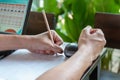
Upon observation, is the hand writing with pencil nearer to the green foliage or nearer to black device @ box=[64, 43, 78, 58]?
black device @ box=[64, 43, 78, 58]

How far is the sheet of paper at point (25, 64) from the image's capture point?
2.78 ft

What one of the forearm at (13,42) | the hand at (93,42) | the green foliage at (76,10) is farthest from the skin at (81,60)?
the green foliage at (76,10)

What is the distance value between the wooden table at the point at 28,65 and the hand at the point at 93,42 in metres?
0.06

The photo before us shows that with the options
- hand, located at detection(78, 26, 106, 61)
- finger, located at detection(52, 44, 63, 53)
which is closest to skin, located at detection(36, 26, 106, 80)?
hand, located at detection(78, 26, 106, 61)

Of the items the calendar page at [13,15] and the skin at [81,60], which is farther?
the calendar page at [13,15]

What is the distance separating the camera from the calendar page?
1.10 m

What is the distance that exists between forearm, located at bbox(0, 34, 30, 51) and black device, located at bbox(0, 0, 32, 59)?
6cm

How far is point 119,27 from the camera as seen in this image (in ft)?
4.71

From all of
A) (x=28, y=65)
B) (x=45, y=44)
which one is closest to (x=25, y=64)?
(x=28, y=65)

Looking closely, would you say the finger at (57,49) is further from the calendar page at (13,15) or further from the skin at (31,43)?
the calendar page at (13,15)

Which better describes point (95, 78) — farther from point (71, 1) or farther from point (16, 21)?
point (71, 1)

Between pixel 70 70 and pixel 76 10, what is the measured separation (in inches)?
47.6

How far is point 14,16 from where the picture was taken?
111 centimetres

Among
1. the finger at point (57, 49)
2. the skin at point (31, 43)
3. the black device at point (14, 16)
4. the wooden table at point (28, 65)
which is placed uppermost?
the black device at point (14, 16)
